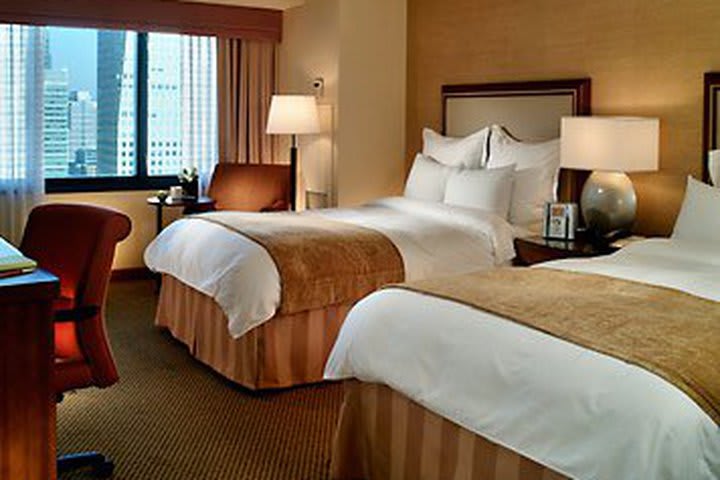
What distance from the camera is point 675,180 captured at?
4418 mm

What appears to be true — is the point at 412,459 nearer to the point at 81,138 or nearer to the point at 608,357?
the point at 608,357

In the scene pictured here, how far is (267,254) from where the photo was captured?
403 cm

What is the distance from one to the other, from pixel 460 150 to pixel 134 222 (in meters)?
2.99

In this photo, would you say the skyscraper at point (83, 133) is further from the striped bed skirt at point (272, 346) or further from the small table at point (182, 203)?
the striped bed skirt at point (272, 346)

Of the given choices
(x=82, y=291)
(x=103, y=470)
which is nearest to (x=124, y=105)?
(x=82, y=291)

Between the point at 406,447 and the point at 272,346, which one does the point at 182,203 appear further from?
the point at 406,447

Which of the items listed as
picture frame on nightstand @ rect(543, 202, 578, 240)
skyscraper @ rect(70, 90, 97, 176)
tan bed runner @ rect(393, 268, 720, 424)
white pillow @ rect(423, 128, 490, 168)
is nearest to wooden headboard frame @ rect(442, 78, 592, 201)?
white pillow @ rect(423, 128, 490, 168)

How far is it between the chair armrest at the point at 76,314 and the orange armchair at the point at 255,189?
3.75m

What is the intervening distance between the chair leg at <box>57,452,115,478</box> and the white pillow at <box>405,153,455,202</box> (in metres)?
2.89

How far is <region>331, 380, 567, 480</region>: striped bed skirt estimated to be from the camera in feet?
7.78

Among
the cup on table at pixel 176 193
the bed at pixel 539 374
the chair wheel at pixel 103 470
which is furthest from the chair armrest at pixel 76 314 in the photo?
the cup on table at pixel 176 193

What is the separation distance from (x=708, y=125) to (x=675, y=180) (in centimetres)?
36

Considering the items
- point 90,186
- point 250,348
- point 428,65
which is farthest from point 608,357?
point 90,186

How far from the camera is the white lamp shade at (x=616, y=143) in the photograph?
423 cm
